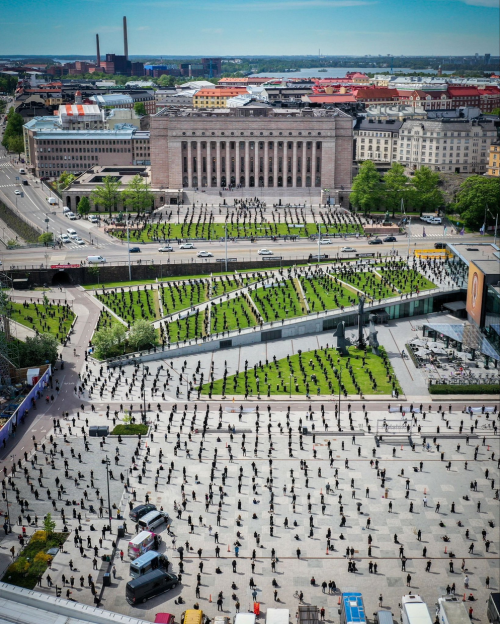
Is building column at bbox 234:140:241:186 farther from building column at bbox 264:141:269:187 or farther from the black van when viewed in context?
the black van

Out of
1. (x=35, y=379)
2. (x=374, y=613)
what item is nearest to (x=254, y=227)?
(x=35, y=379)

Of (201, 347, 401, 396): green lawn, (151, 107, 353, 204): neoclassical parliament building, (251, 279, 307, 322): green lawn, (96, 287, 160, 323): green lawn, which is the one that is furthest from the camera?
(151, 107, 353, 204): neoclassical parliament building

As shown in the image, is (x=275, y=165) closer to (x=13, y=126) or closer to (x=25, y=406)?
(x=13, y=126)

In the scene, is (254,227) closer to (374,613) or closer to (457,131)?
(457,131)

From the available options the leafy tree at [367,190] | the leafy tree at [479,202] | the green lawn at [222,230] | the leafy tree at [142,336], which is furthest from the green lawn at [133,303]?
the leafy tree at [479,202]

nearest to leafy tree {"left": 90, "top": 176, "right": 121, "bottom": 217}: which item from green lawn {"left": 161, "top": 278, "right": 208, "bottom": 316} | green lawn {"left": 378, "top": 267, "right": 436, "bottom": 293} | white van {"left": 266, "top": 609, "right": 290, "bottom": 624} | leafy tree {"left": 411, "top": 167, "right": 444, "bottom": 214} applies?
green lawn {"left": 161, "top": 278, "right": 208, "bottom": 316}

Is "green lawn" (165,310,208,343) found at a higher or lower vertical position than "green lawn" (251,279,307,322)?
lower
